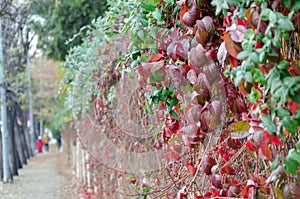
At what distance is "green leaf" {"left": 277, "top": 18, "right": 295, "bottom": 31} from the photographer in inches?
57.3

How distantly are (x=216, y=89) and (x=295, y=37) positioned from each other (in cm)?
68

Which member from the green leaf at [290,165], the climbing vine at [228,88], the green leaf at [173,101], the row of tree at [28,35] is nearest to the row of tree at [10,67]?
the row of tree at [28,35]

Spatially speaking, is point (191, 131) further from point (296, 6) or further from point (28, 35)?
point (28, 35)

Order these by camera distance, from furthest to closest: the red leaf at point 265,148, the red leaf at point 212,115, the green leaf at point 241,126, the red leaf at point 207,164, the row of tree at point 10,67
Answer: the row of tree at point 10,67
the red leaf at point 207,164
the red leaf at point 212,115
the green leaf at point 241,126
the red leaf at point 265,148

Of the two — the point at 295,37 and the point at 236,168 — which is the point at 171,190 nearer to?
the point at 236,168

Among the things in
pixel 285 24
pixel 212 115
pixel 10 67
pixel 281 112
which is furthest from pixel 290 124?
pixel 10 67

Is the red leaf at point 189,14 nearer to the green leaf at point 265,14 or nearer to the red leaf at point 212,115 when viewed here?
the red leaf at point 212,115

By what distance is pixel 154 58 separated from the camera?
2.66 metres

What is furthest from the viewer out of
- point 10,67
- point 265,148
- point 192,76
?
point 10,67

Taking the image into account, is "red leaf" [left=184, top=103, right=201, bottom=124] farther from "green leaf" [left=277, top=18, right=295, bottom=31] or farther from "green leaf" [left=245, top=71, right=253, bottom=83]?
"green leaf" [left=277, top=18, right=295, bottom=31]

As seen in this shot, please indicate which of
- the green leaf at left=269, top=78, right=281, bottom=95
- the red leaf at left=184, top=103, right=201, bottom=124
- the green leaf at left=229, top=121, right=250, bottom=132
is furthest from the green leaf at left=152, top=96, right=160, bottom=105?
the green leaf at left=269, top=78, right=281, bottom=95

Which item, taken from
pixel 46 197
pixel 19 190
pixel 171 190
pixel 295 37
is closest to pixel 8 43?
pixel 19 190

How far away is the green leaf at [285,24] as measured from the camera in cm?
146

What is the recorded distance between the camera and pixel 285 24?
1460mm
